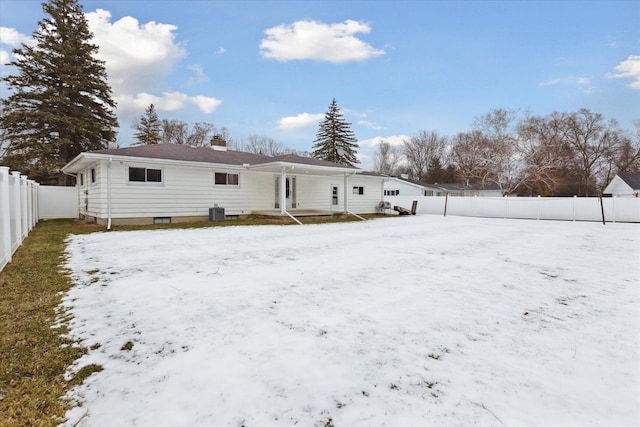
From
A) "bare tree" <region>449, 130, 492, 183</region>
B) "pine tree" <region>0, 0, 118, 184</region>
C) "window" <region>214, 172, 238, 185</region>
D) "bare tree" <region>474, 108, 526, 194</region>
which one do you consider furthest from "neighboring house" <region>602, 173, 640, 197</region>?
"pine tree" <region>0, 0, 118, 184</region>

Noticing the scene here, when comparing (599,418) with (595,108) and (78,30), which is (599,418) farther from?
(595,108)

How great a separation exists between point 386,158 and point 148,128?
33034 mm

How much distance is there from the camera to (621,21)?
6672 mm

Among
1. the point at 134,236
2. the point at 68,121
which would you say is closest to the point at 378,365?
the point at 134,236

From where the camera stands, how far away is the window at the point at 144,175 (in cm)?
1198

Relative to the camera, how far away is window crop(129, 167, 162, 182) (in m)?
12.0

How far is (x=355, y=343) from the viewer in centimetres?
270

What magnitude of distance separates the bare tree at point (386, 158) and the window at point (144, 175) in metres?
39.3

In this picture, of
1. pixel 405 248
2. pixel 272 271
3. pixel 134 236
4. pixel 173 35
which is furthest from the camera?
pixel 173 35

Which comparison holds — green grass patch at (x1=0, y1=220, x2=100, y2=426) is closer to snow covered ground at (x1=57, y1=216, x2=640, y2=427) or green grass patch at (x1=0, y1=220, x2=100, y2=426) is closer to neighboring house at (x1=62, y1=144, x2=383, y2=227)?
snow covered ground at (x1=57, y1=216, x2=640, y2=427)

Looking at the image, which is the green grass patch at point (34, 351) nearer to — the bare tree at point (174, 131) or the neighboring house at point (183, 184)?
the neighboring house at point (183, 184)

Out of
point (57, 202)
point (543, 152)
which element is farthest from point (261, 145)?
point (543, 152)

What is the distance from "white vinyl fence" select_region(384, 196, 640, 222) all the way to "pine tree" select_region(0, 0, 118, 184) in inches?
958

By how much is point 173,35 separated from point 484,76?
17717mm
